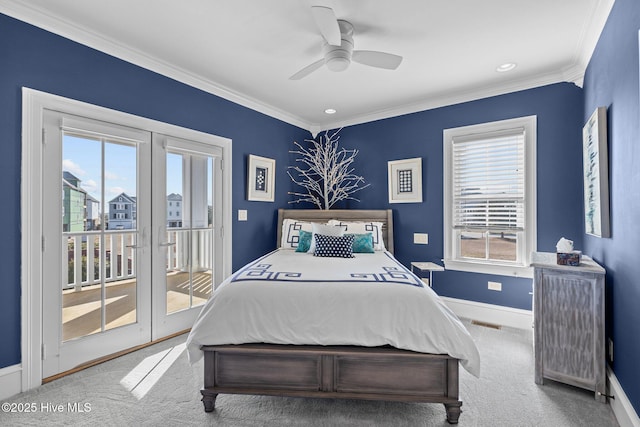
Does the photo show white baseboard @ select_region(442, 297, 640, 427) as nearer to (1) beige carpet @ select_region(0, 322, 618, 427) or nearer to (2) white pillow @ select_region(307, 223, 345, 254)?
(1) beige carpet @ select_region(0, 322, 618, 427)

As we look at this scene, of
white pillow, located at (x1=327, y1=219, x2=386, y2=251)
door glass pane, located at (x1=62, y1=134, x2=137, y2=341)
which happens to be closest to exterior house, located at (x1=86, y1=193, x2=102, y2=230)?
door glass pane, located at (x1=62, y1=134, x2=137, y2=341)

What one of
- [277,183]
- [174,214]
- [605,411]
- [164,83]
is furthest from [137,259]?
[605,411]

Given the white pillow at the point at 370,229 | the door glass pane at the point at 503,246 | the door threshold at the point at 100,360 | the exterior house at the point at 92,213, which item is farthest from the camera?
the white pillow at the point at 370,229

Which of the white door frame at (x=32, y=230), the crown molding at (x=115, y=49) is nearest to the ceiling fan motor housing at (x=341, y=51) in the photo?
the crown molding at (x=115, y=49)

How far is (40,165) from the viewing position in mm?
2143

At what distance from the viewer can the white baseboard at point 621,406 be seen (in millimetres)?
1595

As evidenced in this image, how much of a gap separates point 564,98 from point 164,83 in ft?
12.9

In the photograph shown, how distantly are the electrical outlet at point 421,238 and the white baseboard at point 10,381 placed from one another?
386 centimetres

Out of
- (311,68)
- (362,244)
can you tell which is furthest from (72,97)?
(362,244)

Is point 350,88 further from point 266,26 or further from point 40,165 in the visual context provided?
point 40,165

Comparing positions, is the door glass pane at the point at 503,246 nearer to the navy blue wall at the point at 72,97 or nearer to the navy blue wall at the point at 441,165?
the navy blue wall at the point at 441,165

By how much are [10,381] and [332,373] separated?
2.15m

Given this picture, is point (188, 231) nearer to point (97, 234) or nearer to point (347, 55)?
point (97, 234)

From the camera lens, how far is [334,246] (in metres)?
3.04
